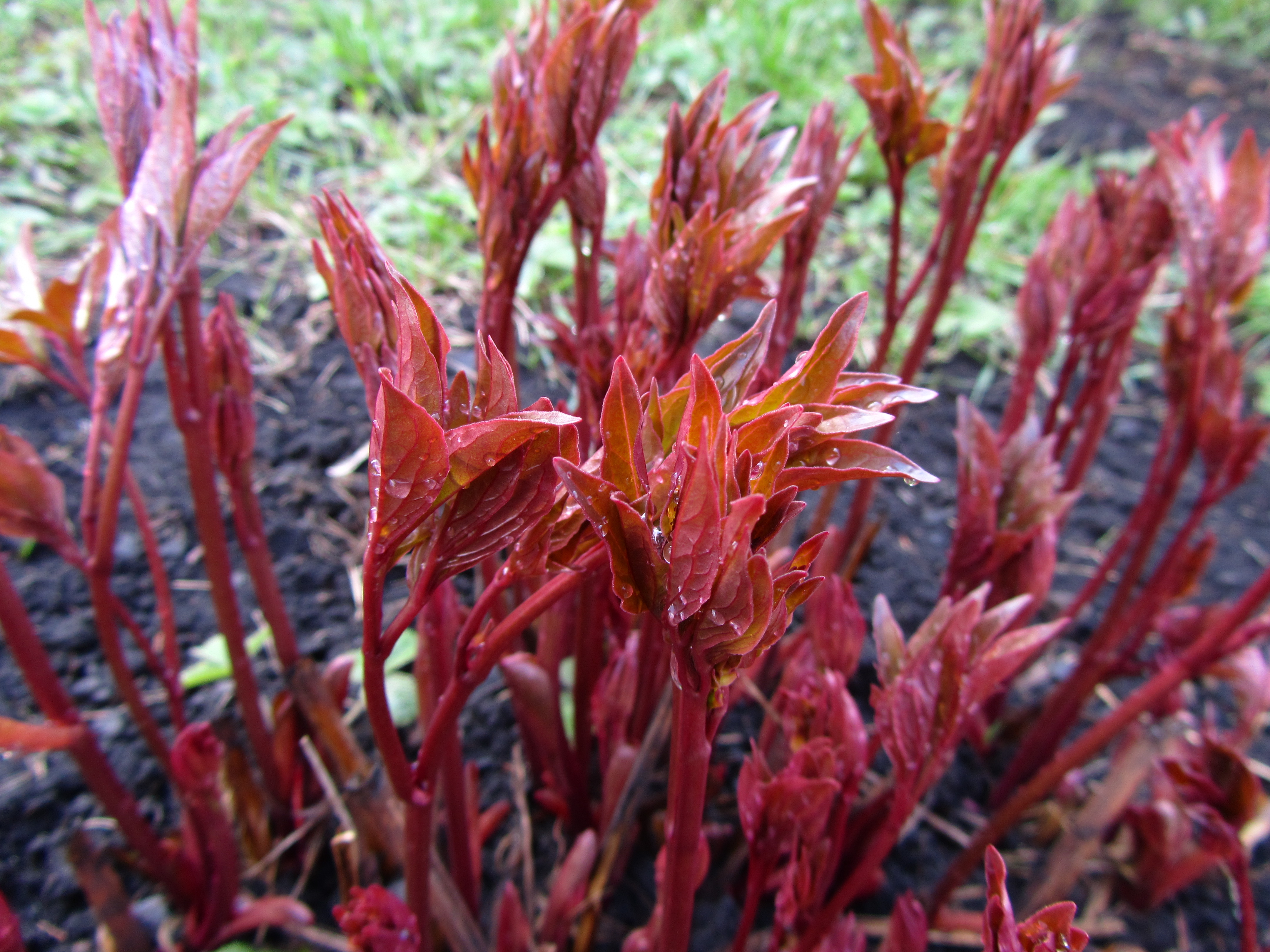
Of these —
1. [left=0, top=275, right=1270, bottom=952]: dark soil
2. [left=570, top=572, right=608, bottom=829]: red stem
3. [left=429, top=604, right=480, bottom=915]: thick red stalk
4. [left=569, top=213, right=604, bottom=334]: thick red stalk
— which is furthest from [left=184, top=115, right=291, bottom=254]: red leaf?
[left=0, top=275, right=1270, bottom=952]: dark soil

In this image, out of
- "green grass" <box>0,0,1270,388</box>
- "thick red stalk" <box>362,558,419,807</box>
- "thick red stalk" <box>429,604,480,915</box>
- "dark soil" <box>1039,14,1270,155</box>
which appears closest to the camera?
"thick red stalk" <box>362,558,419,807</box>

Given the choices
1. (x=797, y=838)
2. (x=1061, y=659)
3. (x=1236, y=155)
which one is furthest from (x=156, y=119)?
(x=1061, y=659)

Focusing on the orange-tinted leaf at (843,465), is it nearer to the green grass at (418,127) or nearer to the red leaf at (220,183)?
the red leaf at (220,183)

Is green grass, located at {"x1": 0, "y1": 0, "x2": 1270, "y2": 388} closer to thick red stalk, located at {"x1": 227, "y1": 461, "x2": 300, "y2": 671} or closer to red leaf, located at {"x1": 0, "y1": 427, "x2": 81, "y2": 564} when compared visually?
thick red stalk, located at {"x1": 227, "y1": 461, "x2": 300, "y2": 671}

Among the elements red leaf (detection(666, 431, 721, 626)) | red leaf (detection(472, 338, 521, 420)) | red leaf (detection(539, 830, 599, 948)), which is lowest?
red leaf (detection(539, 830, 599, 948))

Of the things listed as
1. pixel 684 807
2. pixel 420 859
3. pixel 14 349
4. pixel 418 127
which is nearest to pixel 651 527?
pixel 684 807

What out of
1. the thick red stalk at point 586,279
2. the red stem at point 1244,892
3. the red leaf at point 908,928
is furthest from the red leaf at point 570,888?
the red stem at point 1244,892

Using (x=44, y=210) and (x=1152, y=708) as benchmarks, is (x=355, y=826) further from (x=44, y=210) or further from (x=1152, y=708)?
(x=44, y=210)
